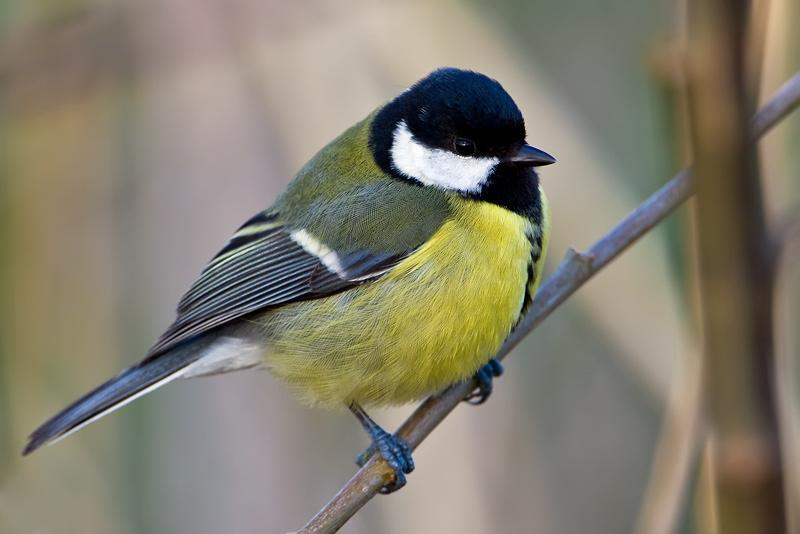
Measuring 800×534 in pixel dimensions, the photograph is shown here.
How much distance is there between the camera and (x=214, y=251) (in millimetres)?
2693

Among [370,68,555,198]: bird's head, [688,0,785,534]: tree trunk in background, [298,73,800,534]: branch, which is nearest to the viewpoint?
[688,0,785,534]: tree trunk in background

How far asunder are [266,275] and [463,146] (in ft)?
2.00

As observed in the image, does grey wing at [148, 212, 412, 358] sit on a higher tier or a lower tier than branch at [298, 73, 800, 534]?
higher

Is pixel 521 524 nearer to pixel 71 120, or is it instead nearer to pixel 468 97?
pixel 468 97

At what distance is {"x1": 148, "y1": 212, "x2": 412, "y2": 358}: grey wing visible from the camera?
87.5 inches

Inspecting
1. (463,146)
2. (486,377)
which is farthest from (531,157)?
(486,377)

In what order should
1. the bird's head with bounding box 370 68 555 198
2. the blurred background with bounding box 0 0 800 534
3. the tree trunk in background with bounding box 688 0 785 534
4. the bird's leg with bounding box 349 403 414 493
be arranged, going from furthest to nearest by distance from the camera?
the blurred background with bounding box 0 0 800 534, the bird's head with bounding box 370 68 555 198, the bird's leg with bounding box 349 403 414 493, the tree trunk in background with bounding box 688 0 785 534

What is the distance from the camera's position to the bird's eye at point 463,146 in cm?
220

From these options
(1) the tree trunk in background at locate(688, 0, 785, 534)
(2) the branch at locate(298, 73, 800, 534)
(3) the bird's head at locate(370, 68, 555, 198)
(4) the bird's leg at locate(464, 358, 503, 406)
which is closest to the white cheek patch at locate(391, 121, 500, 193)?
(3) the bird's head at locate(370, 68, 555, 198)

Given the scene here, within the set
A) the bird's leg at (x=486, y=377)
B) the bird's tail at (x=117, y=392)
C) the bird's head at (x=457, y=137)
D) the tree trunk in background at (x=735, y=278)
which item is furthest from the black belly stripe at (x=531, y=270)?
the tree trunk in background at (x=735, y=278)

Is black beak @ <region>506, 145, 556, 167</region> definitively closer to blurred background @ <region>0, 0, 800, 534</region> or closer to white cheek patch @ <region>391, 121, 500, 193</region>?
white cheek patch @ <region>391, 121, 500, 193</region>

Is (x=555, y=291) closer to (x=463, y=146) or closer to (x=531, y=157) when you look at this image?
(x=531, y=157)

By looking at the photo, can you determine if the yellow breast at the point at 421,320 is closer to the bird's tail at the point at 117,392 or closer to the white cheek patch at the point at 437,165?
the white cheek patch at the point at 437,165

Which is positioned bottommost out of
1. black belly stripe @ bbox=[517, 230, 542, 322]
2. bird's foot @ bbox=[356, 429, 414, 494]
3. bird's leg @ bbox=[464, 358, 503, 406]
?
bird's leg @ bbox=[464, 358, 503, 406]
